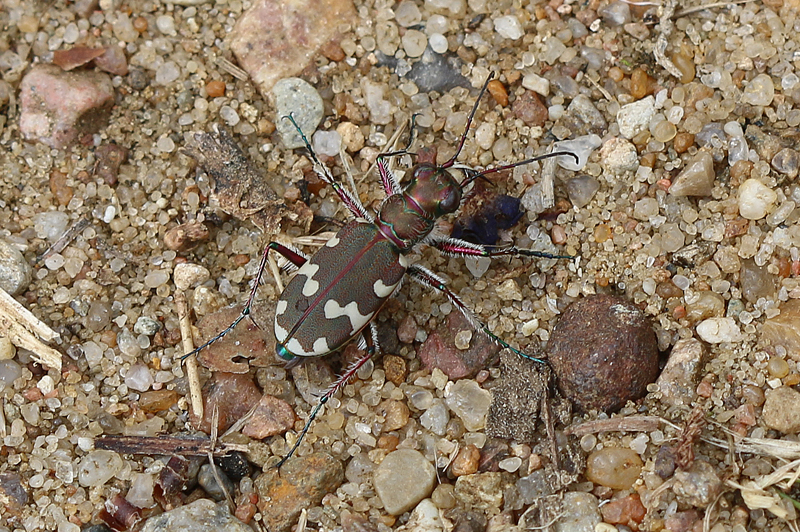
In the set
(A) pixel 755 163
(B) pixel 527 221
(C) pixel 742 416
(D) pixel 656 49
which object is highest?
(D) pixel 656 49

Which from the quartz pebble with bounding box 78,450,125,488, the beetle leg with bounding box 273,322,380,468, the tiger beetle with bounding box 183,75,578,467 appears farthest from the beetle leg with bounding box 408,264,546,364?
the quartz pebble with bounding box 78,450,125,488

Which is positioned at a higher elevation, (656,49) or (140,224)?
(656,49)

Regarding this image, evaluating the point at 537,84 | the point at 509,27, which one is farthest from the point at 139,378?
the point at 509,27

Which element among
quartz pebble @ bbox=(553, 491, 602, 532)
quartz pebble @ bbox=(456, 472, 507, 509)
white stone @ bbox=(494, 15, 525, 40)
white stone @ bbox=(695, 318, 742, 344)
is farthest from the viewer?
white stone @ bbox=(494, 15, 525, 40)

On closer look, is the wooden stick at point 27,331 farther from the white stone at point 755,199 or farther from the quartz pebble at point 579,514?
the white stone at point 755,199

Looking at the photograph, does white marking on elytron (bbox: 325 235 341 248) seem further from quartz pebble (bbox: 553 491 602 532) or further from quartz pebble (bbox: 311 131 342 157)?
quartz pebble (bbox: 553 491 602 532)

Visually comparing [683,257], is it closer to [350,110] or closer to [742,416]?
[742,416]

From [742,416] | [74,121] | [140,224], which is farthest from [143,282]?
[742,416]
